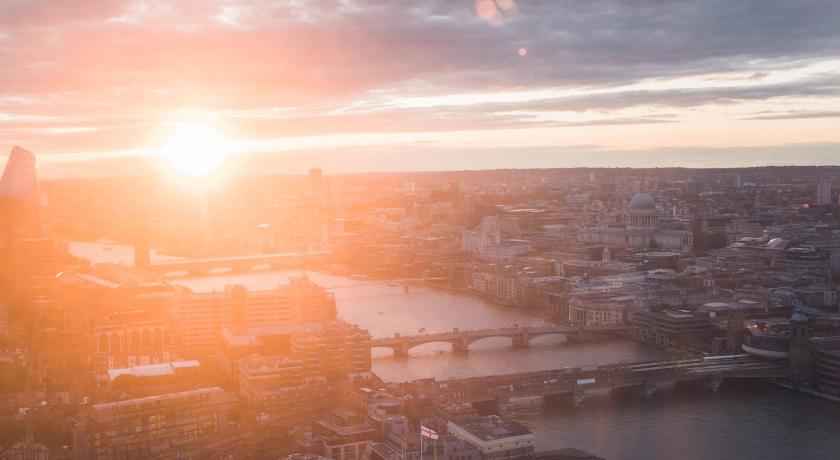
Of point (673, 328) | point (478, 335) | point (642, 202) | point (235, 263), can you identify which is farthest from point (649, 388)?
point (642, 202)

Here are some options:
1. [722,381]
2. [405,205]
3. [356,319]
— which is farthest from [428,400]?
[405,205]

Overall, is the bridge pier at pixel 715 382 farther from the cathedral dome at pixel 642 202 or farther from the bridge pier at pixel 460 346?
the cathedral dome at pixel 642 202

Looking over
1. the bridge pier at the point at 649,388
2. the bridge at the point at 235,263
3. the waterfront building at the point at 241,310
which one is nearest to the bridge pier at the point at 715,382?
the bridge pier at the point at 649,388

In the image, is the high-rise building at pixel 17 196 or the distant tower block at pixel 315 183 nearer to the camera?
the high-rise building at pixel 17 196

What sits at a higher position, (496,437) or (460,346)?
(496,437)

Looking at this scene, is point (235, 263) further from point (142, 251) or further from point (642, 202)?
point (642, 202)
